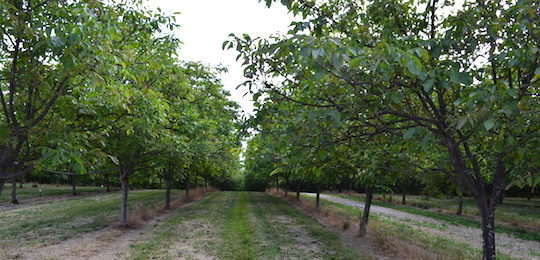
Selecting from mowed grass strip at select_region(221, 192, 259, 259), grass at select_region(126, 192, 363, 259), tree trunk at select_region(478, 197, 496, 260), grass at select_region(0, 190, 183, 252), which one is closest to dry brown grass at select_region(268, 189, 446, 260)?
grass at select_region(126, 192, 363, 259)

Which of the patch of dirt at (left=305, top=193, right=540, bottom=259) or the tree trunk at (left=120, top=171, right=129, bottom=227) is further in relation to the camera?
the tree trunk at (left=120, top=171, right=129, bottom=227)

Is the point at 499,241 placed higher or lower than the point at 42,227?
lower

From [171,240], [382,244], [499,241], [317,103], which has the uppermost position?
[317,103]

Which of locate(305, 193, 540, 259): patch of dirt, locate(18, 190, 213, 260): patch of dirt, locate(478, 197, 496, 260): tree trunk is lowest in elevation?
locate(305, 193, 540, 259): patch of dirt

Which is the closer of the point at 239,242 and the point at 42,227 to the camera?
the point at 239,242

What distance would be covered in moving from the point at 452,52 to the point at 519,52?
1.51 metres

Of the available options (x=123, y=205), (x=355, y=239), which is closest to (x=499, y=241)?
(x=355, y=239)

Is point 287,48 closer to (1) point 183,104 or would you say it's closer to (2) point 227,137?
(1) point 183,104

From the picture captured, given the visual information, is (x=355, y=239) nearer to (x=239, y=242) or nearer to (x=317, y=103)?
(x=239, y=242)

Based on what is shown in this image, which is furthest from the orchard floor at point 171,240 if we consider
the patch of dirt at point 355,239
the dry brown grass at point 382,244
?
the dry brown grass at point 382,244

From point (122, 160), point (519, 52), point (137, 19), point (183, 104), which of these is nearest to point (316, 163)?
point (519, 52)

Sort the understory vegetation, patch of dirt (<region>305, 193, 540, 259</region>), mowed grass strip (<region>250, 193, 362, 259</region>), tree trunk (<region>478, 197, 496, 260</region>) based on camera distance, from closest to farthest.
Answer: the understory vegetation < tree trunk (<region>478, 197, 496, 260</region>) < mowed grass strip (<region>250, 193, 362, 259</region>) < patch of dirt (<region>305, 193, 540, 259</region>)

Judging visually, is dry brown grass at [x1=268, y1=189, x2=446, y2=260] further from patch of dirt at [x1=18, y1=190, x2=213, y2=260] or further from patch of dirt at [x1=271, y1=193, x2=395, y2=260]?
patch of dirt at [x1=18, y1=190, x2=213, y2=260]

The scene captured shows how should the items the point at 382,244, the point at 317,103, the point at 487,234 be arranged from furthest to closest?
the point at 382,244
the point at 487,234
the point at 317,103
